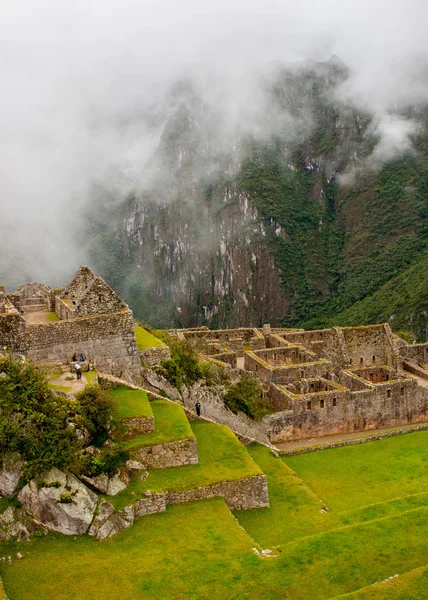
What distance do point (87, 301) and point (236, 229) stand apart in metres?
165

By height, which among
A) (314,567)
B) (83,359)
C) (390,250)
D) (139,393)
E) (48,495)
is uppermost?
(390,250)

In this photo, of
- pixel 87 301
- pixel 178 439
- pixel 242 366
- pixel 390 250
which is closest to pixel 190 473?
pixel 178 439

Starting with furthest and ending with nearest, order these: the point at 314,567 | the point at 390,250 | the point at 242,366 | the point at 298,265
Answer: the point at 298,265
the point at 390,250
the point at 242,366
the point at 314,567

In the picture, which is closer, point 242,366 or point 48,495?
point 48,495

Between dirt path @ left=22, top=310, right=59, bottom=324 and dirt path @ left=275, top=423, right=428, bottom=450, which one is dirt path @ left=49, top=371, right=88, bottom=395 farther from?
dirt path @ left=275, top=423, right=428, bottom=450

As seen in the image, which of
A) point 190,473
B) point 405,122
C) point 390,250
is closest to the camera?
point 190,473

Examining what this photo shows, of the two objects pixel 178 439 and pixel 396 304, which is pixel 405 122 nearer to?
pixel 396 304

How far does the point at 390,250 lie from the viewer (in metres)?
144

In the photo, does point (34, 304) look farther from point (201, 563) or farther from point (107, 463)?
point (201, 563)

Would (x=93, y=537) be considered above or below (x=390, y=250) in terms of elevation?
below

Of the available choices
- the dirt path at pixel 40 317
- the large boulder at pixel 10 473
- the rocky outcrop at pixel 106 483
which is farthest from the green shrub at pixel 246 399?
the large boulder at pixel 10 473

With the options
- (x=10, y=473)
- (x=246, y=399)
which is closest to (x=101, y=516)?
(x=10, y=473)

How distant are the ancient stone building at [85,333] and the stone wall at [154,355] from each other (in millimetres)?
1042

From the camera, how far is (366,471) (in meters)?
17.3
